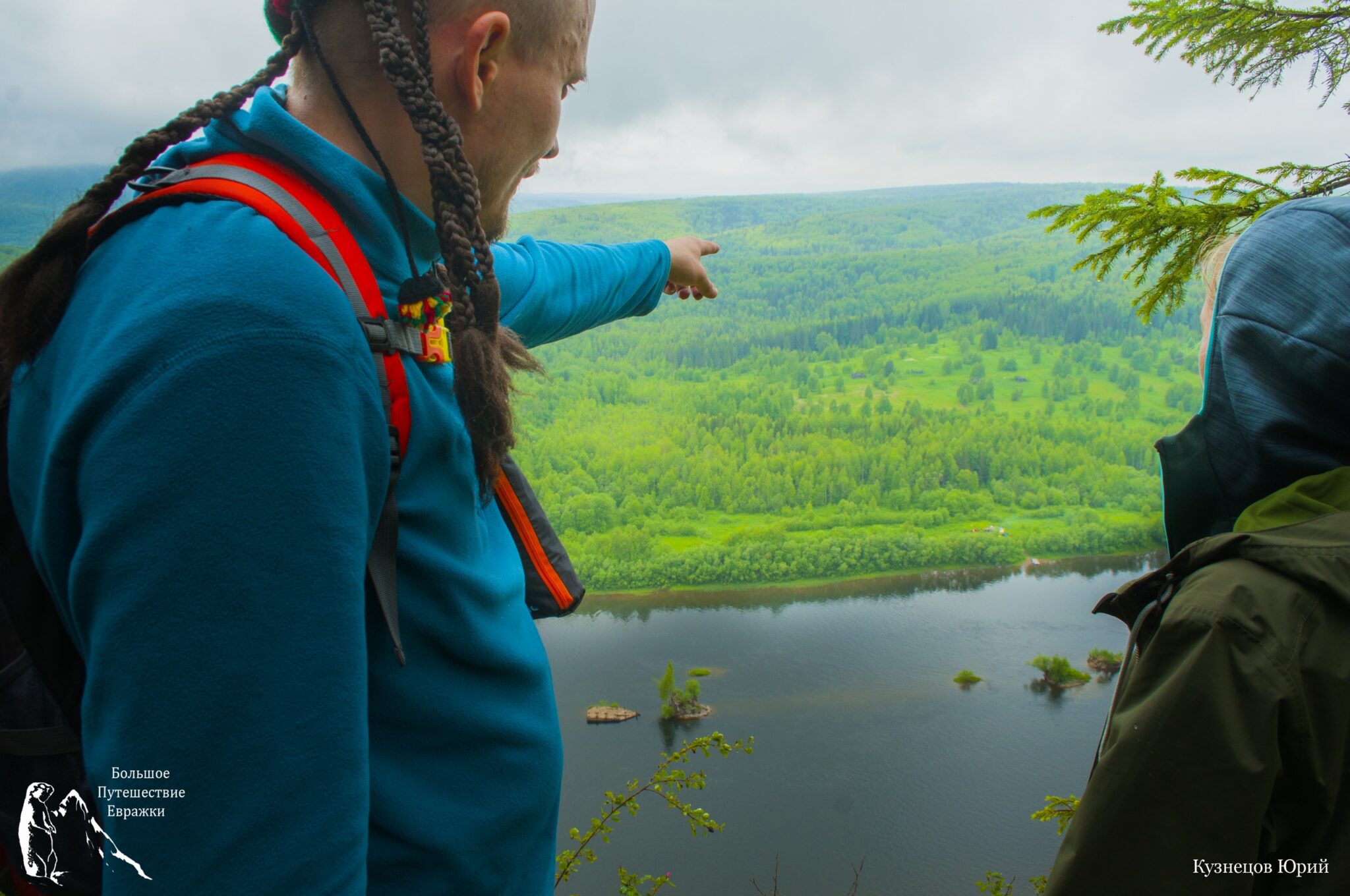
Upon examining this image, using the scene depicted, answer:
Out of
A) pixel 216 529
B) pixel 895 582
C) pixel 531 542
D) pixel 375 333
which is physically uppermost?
pixel 375 333

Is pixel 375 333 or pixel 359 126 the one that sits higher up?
pixel 359 126

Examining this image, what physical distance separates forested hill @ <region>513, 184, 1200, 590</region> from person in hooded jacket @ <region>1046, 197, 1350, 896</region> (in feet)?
36.2

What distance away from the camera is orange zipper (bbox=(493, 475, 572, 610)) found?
3.16 feet

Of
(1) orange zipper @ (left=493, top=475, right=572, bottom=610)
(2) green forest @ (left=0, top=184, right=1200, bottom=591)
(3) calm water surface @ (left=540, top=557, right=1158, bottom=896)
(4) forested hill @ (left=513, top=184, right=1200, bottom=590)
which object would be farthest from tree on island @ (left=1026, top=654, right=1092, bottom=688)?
(1) orange zipper @ (left=493, top=475, right=572, bottom=610)

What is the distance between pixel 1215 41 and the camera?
2.74m

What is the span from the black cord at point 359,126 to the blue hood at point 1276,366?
36.6 inches

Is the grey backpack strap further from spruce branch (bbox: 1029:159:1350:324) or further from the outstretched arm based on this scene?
spruce branch (bbox: 1029:159:1350:324)

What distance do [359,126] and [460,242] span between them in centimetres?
11

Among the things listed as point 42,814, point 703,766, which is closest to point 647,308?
point 42,814

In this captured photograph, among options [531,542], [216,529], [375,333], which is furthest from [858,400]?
[216,529]

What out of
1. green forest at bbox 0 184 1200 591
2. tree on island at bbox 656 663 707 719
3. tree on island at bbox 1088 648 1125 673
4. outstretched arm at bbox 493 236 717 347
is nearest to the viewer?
outstretched arm at bbox 493 236 717 347

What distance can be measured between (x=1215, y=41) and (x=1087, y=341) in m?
28.8

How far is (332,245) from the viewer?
54 centimetres

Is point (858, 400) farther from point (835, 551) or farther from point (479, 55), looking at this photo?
point (479, 55)
